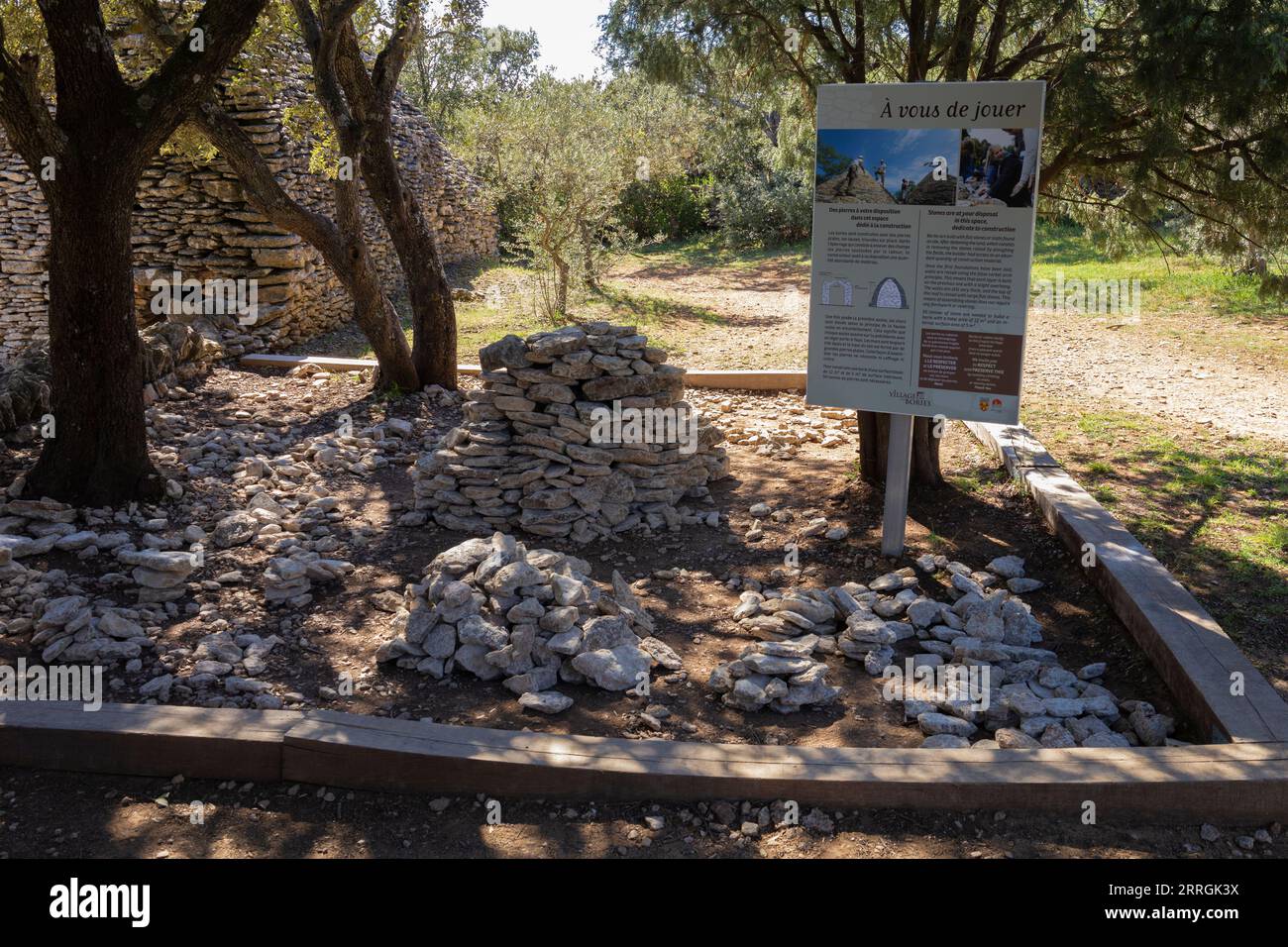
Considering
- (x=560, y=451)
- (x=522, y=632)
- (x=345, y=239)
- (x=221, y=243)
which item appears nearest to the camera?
(x=522, y=632)

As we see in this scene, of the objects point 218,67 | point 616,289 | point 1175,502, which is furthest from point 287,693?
point 616,289

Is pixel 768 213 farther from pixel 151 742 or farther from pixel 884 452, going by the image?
pixel 151 742

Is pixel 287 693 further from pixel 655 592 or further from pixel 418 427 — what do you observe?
pixel 418 427

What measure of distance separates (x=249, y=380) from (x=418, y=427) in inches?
101

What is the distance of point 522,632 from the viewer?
4562mm

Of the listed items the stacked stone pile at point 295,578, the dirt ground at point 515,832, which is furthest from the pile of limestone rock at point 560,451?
the dirt ground at point 515,832

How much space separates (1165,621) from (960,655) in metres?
0.91

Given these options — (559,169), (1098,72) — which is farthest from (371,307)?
(1098,72)

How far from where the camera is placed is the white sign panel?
5066 mm

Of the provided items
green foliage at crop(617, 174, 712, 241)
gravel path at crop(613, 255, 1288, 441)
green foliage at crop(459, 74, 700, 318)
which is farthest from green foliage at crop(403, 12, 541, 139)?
gravel path at crop(613, 255, 1288, 441)

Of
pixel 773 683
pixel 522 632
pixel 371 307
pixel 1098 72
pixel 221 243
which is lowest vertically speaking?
pixel 773 683

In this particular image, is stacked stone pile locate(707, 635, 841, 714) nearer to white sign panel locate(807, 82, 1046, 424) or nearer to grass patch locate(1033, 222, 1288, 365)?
white sign panel locate(807, 82, 1046, 424)

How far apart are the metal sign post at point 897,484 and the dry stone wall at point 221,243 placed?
782 cm

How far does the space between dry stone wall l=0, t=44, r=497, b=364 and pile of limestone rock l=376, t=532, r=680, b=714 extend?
7.52m
